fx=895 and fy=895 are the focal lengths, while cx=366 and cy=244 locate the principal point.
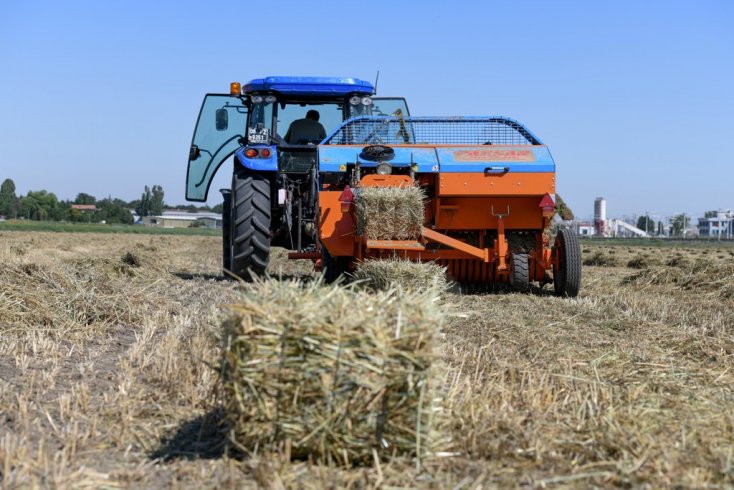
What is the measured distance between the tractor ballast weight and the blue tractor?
1.83 ft

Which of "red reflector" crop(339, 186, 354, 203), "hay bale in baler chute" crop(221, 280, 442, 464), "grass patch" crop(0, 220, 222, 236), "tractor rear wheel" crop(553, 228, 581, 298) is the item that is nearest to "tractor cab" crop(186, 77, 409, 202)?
"red reflector" crop(339, 186, 354, 203)

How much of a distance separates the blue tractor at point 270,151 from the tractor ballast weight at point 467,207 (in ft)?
1.83

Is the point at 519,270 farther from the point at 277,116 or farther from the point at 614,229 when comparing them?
the point at 614,229

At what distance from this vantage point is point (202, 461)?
325 cm

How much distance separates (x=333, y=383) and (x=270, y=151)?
7.23 m

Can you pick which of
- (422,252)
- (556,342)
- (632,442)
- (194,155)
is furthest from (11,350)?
(194,155)

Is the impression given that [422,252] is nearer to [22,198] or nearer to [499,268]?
[499,268]

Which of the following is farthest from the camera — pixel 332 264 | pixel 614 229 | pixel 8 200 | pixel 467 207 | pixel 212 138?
pixel 8 200

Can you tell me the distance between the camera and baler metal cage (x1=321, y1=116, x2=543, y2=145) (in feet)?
32.3

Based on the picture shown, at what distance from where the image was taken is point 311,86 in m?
10.9

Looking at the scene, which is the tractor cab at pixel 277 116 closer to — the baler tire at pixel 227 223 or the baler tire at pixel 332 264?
the baler tire at pixel 227 223

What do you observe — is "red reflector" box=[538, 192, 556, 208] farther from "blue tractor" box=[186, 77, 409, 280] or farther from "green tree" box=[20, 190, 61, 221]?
"green tree" box=[20, 190, 61, 221]

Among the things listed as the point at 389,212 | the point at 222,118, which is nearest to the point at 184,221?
the point at 222,118

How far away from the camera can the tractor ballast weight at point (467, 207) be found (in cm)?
898
